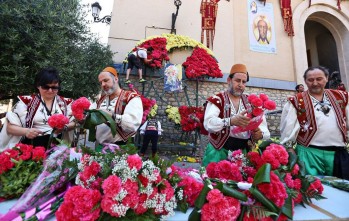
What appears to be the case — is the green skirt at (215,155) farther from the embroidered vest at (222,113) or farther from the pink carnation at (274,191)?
the pink carnation at (274,191)

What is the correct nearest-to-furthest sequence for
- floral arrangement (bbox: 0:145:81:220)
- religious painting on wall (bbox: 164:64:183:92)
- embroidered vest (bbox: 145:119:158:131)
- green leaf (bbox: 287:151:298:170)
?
floral arrangement (bbox: 0:145:81:220) → green leaf (bbox: 287:151:298:170) → embroidered vest (bbox: 145:119:158:131) → religious painting on wall (bbox: 164:64:183:92)

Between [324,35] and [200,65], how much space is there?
9805 mm

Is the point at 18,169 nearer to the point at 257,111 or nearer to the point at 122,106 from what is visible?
the point at 122,106

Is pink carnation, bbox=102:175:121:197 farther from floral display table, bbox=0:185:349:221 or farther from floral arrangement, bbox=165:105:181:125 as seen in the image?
floral arrangement, bbox=165:105:181:125

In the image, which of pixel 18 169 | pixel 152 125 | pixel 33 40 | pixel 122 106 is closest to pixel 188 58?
pixel 152 125

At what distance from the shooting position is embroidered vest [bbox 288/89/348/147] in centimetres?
213

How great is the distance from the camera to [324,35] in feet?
42.4

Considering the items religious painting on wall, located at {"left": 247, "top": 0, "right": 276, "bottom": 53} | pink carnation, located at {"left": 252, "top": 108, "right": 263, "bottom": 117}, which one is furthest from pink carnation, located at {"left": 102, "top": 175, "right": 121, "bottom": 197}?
religious painting on wall, located at {"left": 247, "top": 0, "right": 276, "bottom": 53}

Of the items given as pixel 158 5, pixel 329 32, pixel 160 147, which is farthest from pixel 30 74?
pixel 329 32

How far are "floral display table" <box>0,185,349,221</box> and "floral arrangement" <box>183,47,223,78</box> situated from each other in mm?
6780

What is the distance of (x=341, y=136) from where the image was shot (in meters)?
2.12

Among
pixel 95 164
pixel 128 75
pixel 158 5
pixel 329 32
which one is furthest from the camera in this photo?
pixel 329 32

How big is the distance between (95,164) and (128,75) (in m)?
6.81

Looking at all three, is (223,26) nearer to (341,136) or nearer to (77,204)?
(341,136)
